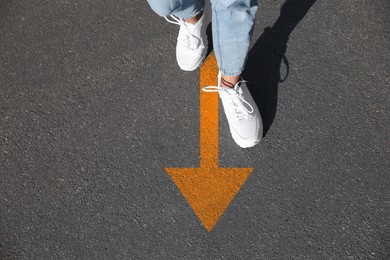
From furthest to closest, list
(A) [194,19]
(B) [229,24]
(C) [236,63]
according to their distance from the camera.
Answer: (A) [194,19] → (C) [236,63] → (B) [229,24]

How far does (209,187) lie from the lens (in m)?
2.36

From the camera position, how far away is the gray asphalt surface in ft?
7.43

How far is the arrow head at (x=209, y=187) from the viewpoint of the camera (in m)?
2.30

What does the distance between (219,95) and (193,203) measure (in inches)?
24.9

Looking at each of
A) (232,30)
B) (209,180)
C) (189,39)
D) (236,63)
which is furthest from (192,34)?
(209,180)

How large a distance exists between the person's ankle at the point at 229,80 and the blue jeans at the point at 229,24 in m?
0.06

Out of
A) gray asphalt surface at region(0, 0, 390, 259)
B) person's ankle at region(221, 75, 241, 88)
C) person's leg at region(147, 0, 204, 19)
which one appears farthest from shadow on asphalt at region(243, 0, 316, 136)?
person's leg at region(147, 0, 204, 19)

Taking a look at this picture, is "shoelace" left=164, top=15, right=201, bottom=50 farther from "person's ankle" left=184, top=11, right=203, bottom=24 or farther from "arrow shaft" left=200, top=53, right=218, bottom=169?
"arrow shaft" left=200, top=53, right=218, bottom=169

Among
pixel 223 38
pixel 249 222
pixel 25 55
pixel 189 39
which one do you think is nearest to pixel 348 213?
pixel 249 222

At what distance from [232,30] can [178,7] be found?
35 cm

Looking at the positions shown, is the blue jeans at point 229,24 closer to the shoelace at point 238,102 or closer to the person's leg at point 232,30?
the person's leg at point 232,30

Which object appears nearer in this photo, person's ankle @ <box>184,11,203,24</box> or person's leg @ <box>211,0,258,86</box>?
person's leg @ <box>211,0,258,86</box>

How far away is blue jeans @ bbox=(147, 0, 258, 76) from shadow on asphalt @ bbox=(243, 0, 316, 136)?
38cm

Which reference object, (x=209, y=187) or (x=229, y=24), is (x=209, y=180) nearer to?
(x=209, y=187)
